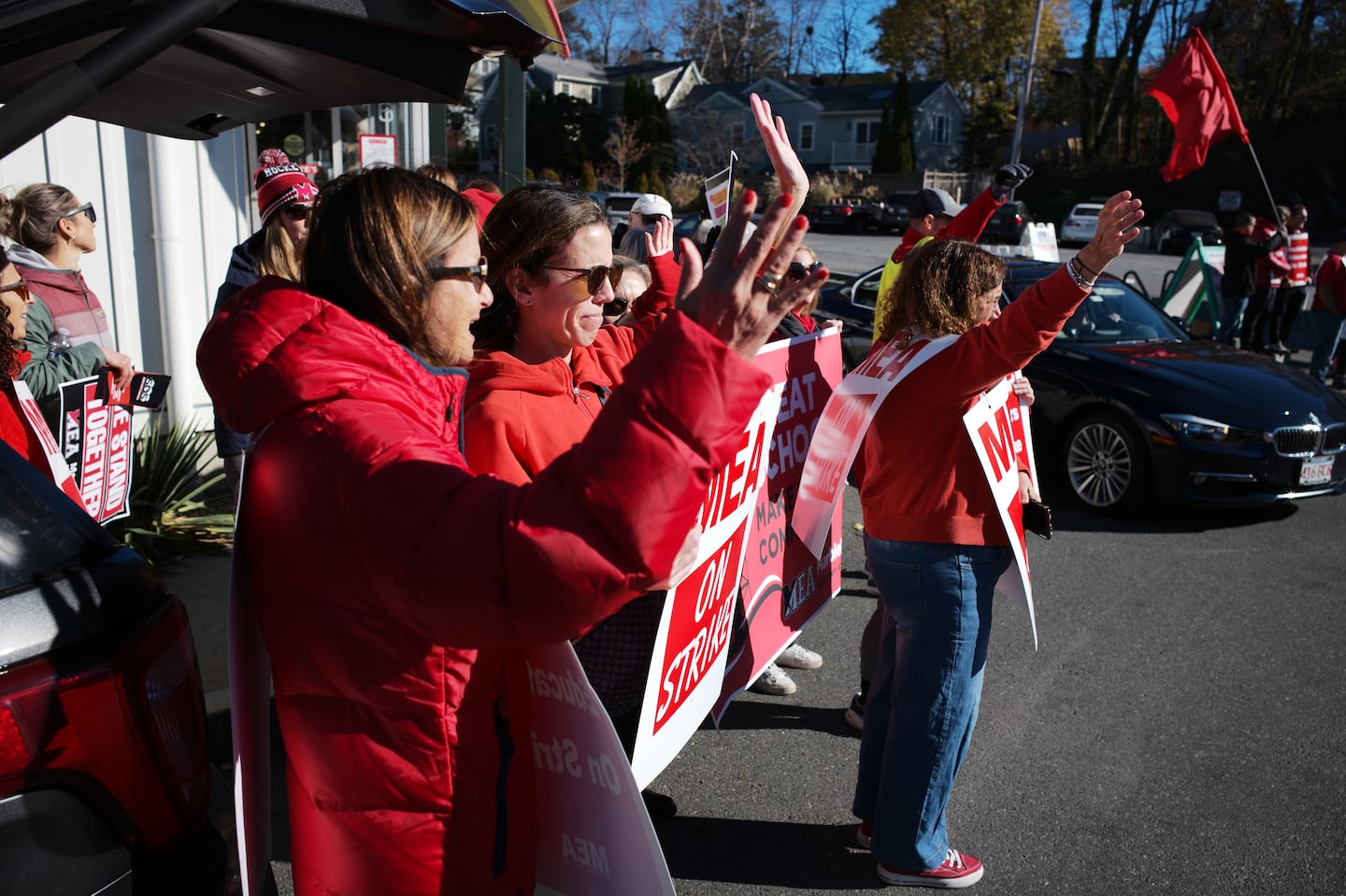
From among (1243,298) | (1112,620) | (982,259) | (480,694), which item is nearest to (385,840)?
(480,694)

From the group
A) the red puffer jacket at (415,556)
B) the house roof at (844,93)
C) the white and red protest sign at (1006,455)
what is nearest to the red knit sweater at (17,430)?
the red puffer jacket at (415,556)

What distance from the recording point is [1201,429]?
21.7ft

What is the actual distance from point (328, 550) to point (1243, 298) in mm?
14291

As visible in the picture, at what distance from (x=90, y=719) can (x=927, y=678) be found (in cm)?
214

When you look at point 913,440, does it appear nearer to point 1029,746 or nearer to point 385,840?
point 1029,746

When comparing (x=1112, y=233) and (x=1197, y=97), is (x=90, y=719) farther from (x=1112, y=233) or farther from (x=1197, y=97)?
(x=1197, y=97)

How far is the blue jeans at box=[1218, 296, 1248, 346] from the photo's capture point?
43.1 feet

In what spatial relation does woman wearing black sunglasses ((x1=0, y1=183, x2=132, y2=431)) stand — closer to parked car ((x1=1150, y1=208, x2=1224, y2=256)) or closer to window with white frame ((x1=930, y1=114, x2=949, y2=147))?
parked car ((x1=1150, y1=208, x2=1224, y2=256))

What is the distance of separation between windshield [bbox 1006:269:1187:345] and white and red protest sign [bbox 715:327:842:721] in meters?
4.63

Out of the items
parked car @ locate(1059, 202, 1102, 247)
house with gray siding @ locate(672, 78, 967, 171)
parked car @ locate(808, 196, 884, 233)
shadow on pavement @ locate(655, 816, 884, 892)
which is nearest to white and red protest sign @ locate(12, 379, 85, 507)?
shadow on pavement @ locate(655, 816, 884, 892)

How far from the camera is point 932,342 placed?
2928mm

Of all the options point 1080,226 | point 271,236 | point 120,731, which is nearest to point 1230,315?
point 271,236

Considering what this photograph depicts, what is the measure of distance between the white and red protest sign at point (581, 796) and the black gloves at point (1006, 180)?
434cm

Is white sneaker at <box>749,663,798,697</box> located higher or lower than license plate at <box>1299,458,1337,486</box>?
lower
